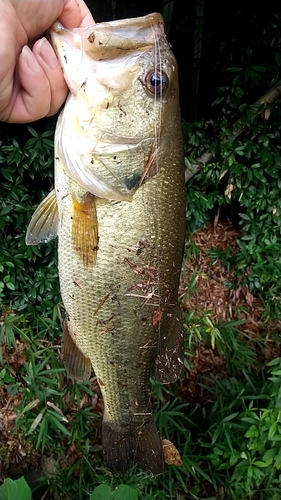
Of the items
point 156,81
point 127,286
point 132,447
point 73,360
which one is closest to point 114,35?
point 156,81

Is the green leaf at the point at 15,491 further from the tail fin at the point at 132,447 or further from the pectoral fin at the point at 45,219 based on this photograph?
the pectoral fin at the point at 45,219

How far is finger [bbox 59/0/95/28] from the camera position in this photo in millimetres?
1290

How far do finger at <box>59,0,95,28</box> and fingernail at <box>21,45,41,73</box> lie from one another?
0.50 ft

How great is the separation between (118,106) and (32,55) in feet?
0.76

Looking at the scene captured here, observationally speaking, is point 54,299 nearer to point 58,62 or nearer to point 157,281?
point 157,281

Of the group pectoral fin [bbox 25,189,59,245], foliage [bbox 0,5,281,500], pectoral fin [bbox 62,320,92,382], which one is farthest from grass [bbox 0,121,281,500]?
pectoral fin [bbox 25,189,59,245]

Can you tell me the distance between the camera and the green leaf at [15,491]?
4.90 ft

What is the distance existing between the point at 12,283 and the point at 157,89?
5.98ft

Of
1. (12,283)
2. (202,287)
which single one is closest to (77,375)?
(12,283)

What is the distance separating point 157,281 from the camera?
137 centimetres

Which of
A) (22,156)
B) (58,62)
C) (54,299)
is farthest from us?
(54,299)

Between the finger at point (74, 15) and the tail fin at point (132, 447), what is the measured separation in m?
1.16

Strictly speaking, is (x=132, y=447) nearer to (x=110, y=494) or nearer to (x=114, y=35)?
(x=110, y=494)

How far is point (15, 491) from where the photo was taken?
1.50 m
